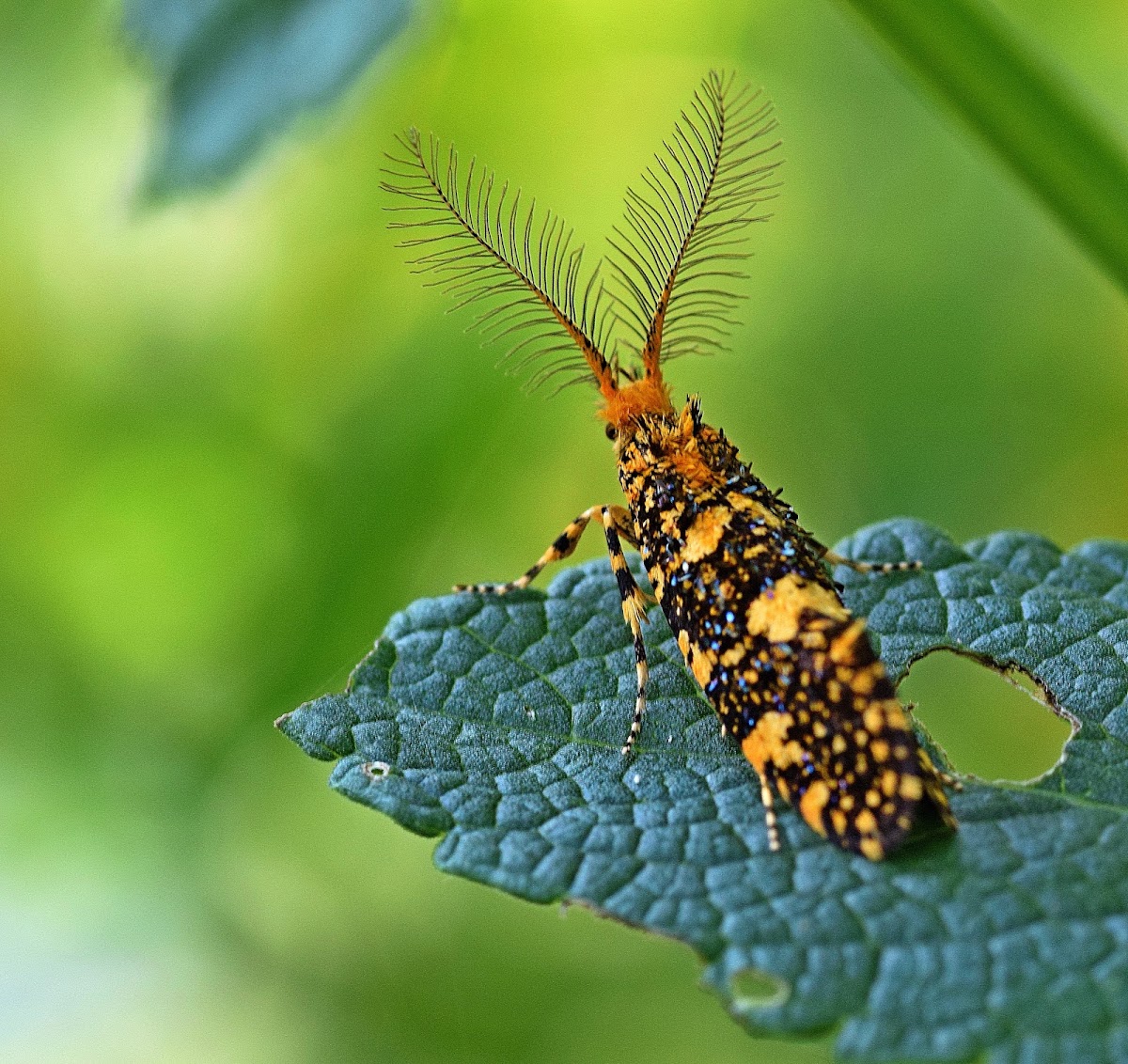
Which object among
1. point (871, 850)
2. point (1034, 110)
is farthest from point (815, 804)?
point (1034, 110)

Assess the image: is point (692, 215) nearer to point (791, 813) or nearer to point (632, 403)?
point (632, 403)

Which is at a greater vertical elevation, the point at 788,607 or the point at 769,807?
the point at 788,607

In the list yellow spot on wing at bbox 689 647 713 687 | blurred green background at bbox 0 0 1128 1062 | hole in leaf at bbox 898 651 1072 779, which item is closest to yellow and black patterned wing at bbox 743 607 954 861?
yellow spot on wing at bbox 689 647 713 687

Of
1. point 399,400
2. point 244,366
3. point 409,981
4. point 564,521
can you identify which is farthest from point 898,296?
point 409,981

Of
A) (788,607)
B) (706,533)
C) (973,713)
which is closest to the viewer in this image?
(788,607)

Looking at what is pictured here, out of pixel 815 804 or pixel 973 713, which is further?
pixel 973 713

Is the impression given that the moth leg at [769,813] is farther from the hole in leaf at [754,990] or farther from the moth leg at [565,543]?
the moth leg at [565,543]

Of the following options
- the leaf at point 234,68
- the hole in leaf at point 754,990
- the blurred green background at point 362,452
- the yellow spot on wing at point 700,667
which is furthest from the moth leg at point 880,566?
the leaf at point 234,68
